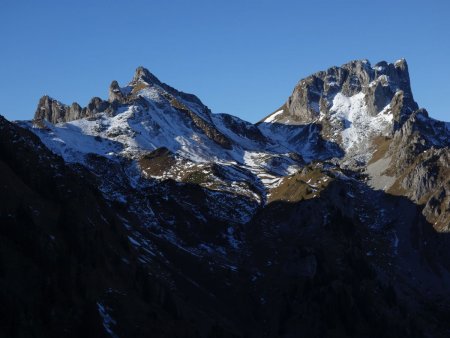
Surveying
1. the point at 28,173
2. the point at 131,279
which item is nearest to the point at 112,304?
the point at 131,279

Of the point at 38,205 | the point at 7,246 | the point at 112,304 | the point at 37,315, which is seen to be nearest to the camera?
the point at 37,315

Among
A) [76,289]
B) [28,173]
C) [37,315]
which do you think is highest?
[28,173]

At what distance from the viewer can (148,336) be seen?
16175 cm

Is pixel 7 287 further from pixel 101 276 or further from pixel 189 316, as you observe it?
pixel 189 316

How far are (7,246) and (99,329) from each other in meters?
25.6

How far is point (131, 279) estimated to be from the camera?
18875 cm

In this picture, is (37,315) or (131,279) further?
(131,279)

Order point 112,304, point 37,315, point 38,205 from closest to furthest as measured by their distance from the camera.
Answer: point 37,315 → point 112,304 → point 38,205

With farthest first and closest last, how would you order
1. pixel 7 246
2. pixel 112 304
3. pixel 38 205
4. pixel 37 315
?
pixel 38 205 → pixel 112 304 → pixel 7 246 → pixel 37 315

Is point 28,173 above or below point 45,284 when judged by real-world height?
above

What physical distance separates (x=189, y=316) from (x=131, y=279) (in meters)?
18.5

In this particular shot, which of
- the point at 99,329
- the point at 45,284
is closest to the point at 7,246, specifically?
the point at 45,284

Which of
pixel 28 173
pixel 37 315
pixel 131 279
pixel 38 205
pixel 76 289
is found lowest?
pixel 37 315

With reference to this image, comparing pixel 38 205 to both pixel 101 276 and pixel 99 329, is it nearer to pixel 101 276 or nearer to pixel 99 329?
pixel 101 276
